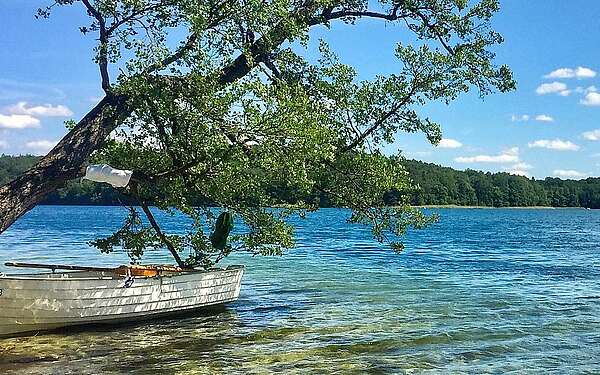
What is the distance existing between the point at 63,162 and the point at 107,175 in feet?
2.90

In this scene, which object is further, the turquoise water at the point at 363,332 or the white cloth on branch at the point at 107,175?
the white cloth on branch at the point at 107,175

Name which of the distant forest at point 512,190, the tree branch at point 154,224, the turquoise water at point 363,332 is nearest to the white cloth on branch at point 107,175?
the tree branch at point 154,224

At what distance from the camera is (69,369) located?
39.9 feet

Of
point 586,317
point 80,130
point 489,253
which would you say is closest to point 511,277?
point 586,317

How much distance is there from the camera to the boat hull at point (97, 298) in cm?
1379

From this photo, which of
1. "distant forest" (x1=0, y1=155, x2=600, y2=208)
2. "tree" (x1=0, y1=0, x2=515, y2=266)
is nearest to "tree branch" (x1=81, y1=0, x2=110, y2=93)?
"tree" (x1=0, y1=0, x2=515, y2=266)

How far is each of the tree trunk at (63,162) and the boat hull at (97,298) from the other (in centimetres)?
163

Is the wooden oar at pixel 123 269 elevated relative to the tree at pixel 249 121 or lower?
lower

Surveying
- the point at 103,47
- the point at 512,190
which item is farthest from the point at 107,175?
the point at 512,190

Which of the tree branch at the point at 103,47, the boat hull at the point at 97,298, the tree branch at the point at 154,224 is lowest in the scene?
the boat hull at the point at 97,298

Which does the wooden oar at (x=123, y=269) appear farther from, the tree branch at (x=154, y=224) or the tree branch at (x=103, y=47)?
the tree branch at (x=103, y=47)

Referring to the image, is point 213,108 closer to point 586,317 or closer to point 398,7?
point 398,7

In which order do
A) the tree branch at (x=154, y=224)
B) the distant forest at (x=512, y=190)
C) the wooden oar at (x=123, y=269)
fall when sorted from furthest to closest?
the distant forest at (x=512, y=190), the wooden oar at (x=123, y=269), the tree branch at (x=154, y=224)

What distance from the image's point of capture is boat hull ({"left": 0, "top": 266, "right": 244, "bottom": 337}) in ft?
45.2
